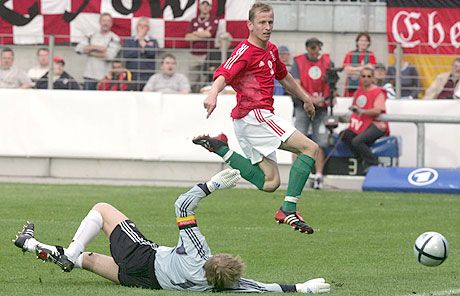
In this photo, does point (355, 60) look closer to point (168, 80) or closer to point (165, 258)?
point (168, 80)

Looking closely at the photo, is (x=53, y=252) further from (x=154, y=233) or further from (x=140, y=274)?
(x=154, y=233)

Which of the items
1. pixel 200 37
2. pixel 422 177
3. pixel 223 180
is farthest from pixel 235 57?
pixel 200 37

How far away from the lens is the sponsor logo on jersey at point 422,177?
19.4 m

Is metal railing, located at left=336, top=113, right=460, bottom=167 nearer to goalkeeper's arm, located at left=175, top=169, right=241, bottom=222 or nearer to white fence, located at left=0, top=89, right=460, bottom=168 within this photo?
white fence, located at left=0, top=89, right=460, bottom=168

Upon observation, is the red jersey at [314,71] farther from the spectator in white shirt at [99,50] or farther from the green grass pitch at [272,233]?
the spectator in white shirt at [99,50]

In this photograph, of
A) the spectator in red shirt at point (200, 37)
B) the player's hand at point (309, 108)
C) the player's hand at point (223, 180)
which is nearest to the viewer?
the player's hand at point (223, 180)

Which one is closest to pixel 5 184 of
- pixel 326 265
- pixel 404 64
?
pixel 404 64

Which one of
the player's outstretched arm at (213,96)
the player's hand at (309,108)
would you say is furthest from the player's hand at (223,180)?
the player's hand at (309,108)

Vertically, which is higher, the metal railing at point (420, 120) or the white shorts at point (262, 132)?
the white shorts at point (262, 132)

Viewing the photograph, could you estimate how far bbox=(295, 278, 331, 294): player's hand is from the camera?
974cm

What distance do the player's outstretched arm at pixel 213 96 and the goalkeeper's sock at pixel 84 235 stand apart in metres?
1.25

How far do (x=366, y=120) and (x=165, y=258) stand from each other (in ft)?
35.3

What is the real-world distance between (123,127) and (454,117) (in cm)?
525

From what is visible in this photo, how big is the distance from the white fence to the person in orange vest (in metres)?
0.63
